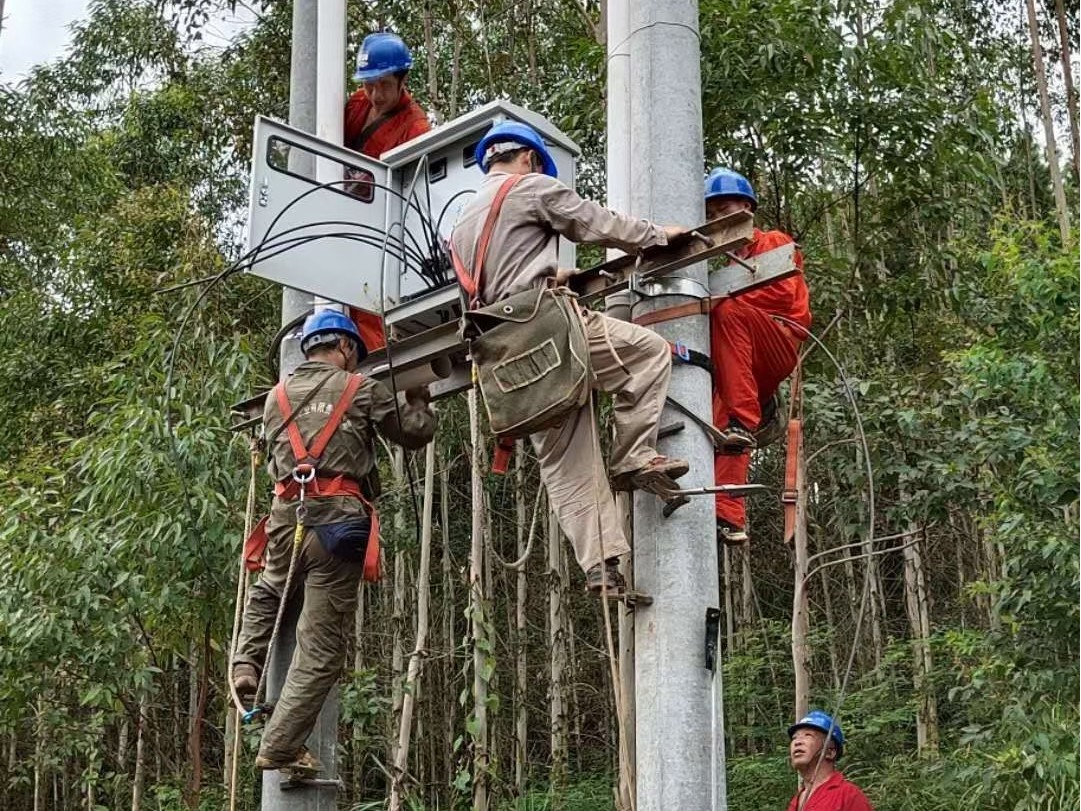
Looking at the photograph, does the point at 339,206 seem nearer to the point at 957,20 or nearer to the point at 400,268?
the point at 400,268

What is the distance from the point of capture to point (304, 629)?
5559 millimetres

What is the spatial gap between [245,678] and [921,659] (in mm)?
9316

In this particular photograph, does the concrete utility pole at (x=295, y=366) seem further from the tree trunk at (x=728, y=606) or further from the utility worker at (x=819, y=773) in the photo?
the tree trunk at (x=728, y=606)

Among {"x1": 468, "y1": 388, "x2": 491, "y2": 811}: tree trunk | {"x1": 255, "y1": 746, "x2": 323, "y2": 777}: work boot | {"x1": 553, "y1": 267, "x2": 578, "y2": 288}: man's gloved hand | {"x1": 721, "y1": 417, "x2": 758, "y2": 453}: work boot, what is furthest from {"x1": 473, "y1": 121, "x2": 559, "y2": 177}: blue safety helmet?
{"x1": 468, "y1": 388, "x2": 491, "y2": 811}: tree trunk

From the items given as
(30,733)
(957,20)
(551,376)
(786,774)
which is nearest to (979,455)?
(786,774)

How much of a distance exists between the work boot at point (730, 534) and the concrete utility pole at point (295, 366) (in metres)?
1.81

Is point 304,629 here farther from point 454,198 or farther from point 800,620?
point 800,620

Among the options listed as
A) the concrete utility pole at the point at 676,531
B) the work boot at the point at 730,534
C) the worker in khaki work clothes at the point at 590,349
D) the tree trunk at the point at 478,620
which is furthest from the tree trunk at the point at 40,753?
the concrete utility pole at the point at 676,531

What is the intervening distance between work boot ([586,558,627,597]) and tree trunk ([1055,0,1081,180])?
49.0ft

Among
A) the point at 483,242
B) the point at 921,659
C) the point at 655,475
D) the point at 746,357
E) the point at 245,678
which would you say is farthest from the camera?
the point at 921,659

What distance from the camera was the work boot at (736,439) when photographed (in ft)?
16.1

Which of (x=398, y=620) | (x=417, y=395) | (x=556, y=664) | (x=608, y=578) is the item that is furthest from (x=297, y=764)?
(x=398, y=620)

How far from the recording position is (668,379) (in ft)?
14.6

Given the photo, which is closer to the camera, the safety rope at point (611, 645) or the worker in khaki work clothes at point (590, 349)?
the safety rope at point (611, 645)
